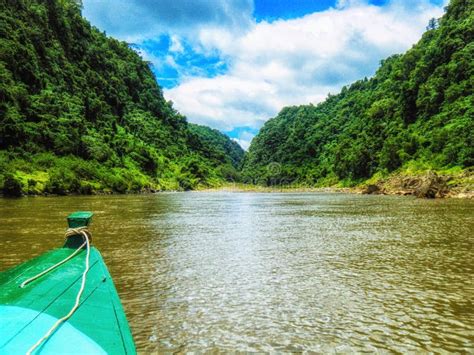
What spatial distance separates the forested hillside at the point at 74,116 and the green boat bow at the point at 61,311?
48.4 m

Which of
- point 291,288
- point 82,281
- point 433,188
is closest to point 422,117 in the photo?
point 433,188

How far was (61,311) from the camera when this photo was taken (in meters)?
3.39

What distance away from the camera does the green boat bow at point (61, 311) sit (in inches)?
109

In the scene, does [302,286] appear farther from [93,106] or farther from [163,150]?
[163,150]

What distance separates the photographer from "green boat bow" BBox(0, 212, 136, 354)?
2.76m

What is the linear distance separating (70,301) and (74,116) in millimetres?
92086

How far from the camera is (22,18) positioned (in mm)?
94875

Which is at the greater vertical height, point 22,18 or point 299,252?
point 22,18

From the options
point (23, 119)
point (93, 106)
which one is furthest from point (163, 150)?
point (23, 119)

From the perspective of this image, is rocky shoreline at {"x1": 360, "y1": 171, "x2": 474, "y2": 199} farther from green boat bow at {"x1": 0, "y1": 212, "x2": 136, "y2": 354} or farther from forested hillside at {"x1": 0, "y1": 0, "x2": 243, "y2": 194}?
forested hillside at {"x1": 0, "y1": 0, "x2": 243, "y2": 194}

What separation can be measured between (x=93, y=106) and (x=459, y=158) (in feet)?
302

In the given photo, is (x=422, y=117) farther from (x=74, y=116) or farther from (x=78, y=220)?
(x=78, y=220)

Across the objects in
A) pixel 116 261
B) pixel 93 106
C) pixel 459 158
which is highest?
pixel 93 106

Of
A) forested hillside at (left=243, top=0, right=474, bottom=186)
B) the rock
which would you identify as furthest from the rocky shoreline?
forested hillside at (left=243, top=0, right=474, bottom=186)
